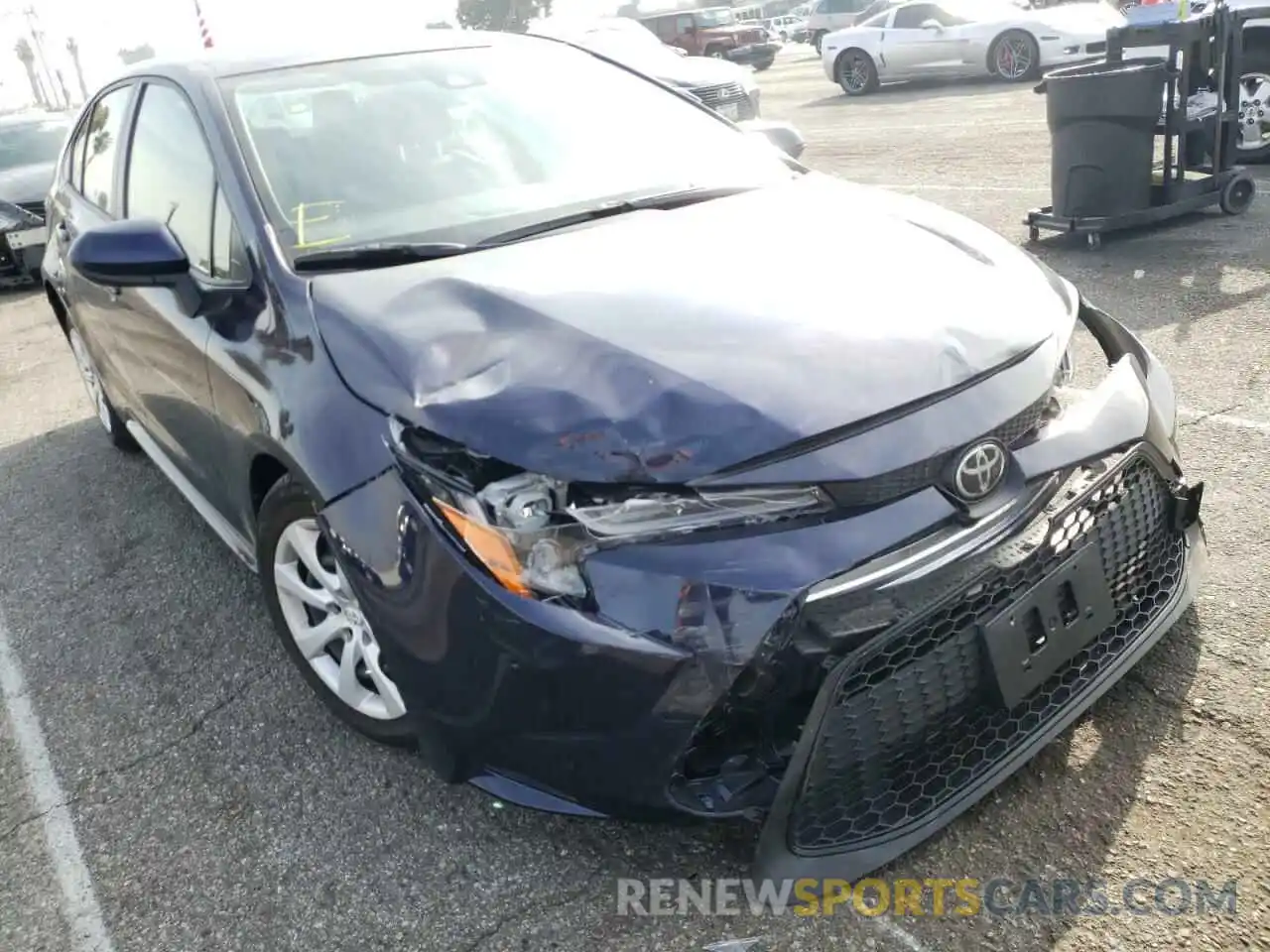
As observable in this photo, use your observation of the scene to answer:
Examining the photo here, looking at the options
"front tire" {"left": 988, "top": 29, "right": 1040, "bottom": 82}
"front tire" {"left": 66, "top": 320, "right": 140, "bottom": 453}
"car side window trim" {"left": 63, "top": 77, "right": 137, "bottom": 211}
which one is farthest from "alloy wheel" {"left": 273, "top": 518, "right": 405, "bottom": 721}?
"front tire" {"left": 988, "top": 29, "right": 1040, "bottom": 82}

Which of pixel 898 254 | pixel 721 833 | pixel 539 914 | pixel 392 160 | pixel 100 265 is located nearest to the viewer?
pixel 539 914

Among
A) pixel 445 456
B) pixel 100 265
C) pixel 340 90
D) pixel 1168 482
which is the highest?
pixel 340 90

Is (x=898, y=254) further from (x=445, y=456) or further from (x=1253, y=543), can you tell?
(x=1253, y=543)

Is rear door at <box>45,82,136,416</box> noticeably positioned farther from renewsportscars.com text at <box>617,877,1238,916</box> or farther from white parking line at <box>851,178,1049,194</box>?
white parking line at <box>851,178,1049,194</box>

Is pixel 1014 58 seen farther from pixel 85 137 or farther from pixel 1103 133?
pixel 85 137

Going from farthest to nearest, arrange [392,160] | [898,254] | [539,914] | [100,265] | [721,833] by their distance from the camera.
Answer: [392,160]
[100,265]
[898,254]
[721,833]
[539,914]

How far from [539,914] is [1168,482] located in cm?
165

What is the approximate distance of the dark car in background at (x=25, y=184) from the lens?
9.52 m

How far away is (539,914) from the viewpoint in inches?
88.0

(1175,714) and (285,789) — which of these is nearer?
(1175,714)

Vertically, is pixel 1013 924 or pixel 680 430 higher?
pixel 680 430

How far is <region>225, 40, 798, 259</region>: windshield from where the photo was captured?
2879mm

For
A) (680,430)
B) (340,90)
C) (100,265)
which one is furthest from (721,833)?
(340,90)

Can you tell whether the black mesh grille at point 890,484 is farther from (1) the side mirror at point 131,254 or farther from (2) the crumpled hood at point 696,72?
(2) the crumpled hood at point 696,72
